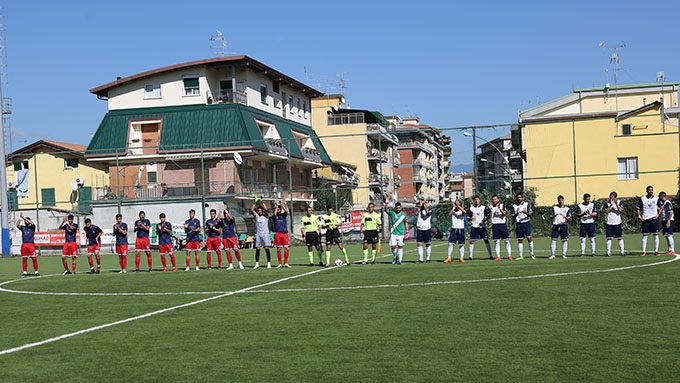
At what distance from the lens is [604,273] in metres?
17.7

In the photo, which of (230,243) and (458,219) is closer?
(458,219)

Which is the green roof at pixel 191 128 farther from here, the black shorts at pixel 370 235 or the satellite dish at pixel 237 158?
the black shorts at pixel 370 235

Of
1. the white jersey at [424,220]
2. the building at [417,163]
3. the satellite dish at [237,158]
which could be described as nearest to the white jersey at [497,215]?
the white jersey at [424,220]

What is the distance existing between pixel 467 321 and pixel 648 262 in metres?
10.8

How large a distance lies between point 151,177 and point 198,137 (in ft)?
15.1

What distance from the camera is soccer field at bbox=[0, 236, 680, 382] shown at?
8.53 meters

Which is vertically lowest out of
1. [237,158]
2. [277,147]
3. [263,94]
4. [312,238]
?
[312,238]

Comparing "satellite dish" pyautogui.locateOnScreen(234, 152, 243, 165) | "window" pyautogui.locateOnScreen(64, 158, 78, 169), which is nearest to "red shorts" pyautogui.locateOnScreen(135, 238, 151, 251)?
"satellite dish" pyautogui.locateOnScreen(234, 152, 243, 165)

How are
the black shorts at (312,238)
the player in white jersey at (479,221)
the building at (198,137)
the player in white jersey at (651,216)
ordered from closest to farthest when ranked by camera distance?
1. the player in white jersey at (651,216)
2. the player in white jersey at (479,221)
3. the black shorts at (312,238)
4. the building at (198,137)

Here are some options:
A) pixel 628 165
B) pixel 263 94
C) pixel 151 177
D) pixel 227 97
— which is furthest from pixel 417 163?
pixel 628 165

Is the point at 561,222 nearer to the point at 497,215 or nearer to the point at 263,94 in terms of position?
the point at 497,215

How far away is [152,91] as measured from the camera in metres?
62.2

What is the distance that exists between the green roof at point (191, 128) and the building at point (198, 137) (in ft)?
0.24

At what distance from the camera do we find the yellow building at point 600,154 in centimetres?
4400
